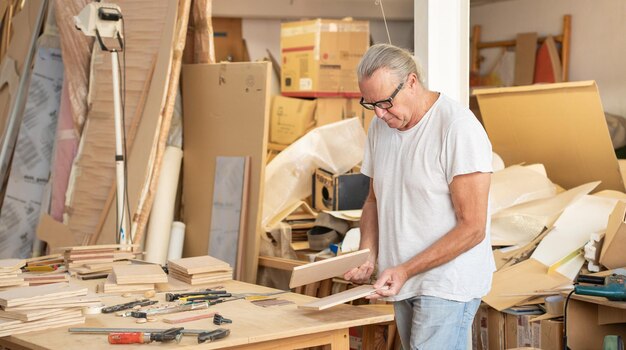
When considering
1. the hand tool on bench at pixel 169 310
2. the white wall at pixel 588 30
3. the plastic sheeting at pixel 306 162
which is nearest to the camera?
the hand tool on bench at pixel 169 310

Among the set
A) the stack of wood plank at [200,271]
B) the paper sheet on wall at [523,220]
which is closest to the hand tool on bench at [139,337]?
the stack of wood plank at [200,271]

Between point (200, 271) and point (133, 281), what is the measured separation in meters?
0.28

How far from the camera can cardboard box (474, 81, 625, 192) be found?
5.61m

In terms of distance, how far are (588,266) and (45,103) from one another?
4.12 m

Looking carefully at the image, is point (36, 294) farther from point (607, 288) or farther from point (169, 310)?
point (607, 288)

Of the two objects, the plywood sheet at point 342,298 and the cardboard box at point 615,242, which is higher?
the cardboard box at point 615,242

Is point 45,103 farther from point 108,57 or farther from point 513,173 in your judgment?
point 513,173

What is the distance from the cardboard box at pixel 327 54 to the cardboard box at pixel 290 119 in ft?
0.39

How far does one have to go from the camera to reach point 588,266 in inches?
168

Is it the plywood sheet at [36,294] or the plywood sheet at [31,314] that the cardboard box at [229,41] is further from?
the plywood sheet at [31,314]

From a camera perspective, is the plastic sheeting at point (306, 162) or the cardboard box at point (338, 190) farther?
the plastic sheeting at point (306, 162)

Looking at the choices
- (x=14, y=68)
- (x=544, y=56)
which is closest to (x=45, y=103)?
Answer: (x=14, y=68)

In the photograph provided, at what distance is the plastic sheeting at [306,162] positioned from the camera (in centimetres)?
558

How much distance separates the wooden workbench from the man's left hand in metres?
0.14
